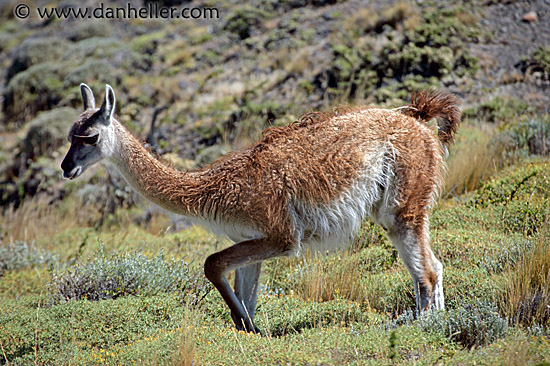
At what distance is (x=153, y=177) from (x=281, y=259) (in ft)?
8.35

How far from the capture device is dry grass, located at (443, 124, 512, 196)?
8.52 m

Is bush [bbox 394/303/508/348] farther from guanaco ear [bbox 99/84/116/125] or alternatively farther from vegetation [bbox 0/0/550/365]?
guanaco ear [bbox 99/84/116/125]

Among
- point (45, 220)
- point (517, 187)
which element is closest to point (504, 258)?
point (517, 187)

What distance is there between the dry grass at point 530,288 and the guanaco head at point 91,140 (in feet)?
13.5

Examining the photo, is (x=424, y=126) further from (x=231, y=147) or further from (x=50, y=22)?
(x=50, y=22)

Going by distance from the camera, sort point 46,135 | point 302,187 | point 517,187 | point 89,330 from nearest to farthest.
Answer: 1. point 302,187
2. point 89,330
3. point 517,187
4. point 46,135

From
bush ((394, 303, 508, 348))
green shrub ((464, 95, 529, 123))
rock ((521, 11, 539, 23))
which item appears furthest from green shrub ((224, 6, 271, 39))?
bush ((394, 303, 508, 348))

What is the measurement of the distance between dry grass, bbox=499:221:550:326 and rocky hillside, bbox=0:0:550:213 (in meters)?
4.45

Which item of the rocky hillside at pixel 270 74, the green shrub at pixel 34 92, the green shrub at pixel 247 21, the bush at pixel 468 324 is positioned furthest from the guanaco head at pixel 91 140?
the green shrub at pixel 34 92

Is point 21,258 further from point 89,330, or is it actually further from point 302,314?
point 302,314

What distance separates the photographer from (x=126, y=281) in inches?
255

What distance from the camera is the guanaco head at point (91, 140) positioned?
17.3ft

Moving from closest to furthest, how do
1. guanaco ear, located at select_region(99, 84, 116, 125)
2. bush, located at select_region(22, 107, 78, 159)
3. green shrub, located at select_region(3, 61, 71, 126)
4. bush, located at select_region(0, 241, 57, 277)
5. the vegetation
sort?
the vegetation
guanaco ear, located at select_region(99, 84, 116, 125)
bush, located at select_region(0, 241, 57, 277)
bush, located at select_region(22, 107, 78, 159)
green shrub, located at select_region(3, 61, 71, 126)

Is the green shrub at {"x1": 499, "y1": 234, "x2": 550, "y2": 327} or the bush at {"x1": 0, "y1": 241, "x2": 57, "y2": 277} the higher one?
the green shrub at {"x1": 499, "y1": 234, "x2": 550, "y2": 327}
